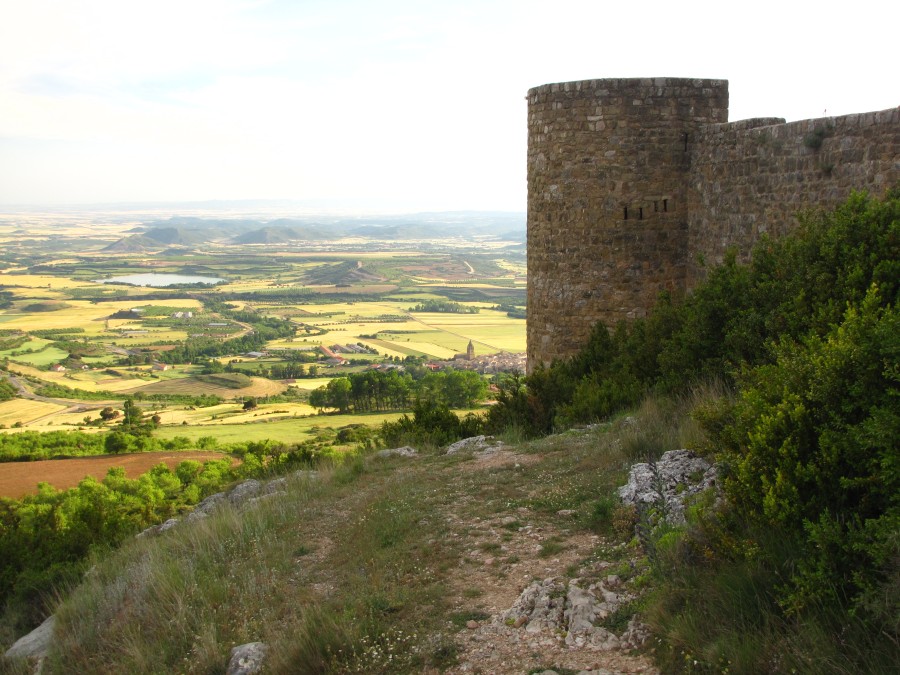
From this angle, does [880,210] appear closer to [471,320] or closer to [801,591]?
[801,591]

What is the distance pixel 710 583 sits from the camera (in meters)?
3.18

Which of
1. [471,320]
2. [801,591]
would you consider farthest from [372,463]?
[471,320]

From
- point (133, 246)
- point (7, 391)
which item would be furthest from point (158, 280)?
Answer: point (7, 391)

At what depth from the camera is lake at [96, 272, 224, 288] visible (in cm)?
12550

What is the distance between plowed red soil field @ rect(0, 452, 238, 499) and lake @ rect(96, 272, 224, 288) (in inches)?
4190

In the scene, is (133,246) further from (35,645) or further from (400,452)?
(35,645)

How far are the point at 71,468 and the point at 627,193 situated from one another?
18279 mm

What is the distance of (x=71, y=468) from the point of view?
21016 mm

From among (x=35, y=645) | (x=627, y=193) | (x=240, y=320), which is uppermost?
(x=627, y=193)

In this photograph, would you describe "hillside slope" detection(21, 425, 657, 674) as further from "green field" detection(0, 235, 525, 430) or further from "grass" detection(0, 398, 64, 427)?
"grass" detection(0, 398, 64, 427)

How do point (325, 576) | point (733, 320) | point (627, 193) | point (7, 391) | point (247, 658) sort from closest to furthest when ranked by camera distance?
point (247, 658)
point (325, 576)
point (733, 320)
point (627, 193)
point (7, 391)

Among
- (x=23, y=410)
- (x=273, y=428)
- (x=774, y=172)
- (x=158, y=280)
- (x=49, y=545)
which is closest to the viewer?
(x=774, y=172)

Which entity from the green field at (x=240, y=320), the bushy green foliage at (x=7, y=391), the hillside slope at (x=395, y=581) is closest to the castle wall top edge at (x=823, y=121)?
the hillside slope at (x=395, y=581)

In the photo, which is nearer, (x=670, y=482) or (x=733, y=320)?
(x=670, y=482)
